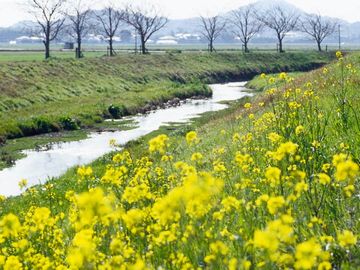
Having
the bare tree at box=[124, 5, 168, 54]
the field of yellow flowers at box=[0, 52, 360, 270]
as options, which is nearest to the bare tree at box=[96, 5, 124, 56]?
the bare tree at box=[124, 5, 168, 54]

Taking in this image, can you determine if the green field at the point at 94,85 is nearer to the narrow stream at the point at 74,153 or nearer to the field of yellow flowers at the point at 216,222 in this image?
the narrow stream at the point at 74,153

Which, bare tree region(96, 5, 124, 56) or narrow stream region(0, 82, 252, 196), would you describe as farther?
bare tree region(96, 5, 124, 56)

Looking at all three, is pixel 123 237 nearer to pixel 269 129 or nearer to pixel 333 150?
pixel 333 150

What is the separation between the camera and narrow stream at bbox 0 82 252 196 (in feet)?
71.2

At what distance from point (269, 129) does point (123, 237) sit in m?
6.78

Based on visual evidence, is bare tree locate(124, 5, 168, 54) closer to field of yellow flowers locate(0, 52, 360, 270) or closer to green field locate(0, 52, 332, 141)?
green field locate(0, 52, 332, 141)

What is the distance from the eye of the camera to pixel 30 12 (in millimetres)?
74500

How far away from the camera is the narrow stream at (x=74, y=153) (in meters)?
21.7

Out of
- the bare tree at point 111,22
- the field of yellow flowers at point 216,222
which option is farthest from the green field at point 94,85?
the field of yellow flowers at point 216,222

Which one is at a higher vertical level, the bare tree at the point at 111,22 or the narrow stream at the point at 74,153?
the bare tree at the point at 111,22

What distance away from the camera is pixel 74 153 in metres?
26.5

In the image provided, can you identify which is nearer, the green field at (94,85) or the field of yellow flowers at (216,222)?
the field of yellow flowers at (216,222)

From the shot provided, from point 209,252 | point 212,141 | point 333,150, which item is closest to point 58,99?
point 212,141

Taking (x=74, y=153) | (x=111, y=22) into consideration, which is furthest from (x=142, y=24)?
(x=74, y=153)
